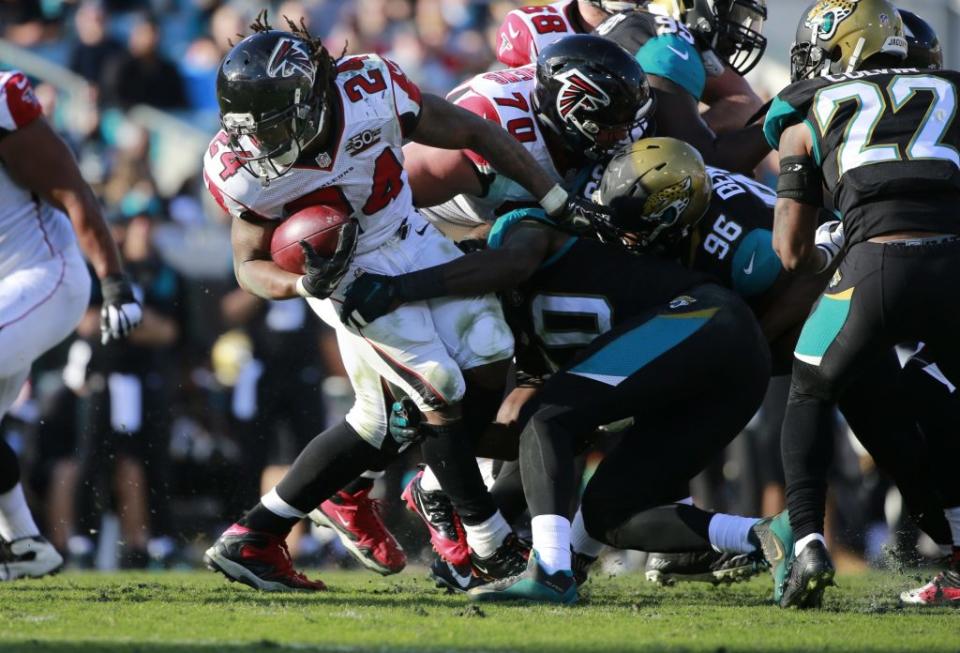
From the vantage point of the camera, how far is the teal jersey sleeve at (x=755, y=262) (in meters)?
4.94

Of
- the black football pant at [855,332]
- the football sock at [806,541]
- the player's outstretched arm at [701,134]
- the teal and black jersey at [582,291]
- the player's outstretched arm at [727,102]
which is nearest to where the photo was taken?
the black football pant at [855,332]

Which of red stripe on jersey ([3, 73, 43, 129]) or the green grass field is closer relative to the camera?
the green grass field

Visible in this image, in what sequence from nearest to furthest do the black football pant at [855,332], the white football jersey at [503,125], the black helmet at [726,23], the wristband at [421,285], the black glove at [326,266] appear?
the black football pant at [855,332] < the black glove at [326,266] < the wristband at [421,285] < the white football jersey at [503,125] < the black helmet at [726,23]

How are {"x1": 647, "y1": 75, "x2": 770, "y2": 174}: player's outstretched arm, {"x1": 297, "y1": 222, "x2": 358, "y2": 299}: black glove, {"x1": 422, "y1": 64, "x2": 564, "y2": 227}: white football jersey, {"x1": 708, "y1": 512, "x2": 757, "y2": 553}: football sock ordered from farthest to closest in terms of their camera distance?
1. {"x1": 647, "y1": 75, "x2": 770, "y2": 174}: player's outstretched arm
2. {"x1": 422, "y1": 64, "x2": 564, "y2": 227}: white football jersey
3. {"x1": 708, "y1": 512, "x2": 757, "y2": 553}: football sock
4. {"x1": 297, "y1": 222, "x2": 358, "y2": 299}: black glove

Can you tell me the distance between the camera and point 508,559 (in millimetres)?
4809

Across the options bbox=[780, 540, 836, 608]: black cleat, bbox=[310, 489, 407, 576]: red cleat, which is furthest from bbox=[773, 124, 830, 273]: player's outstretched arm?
bbox=[310, 489, 407, 576]: red cleat

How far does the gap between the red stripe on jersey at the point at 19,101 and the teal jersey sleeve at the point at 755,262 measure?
8.79 ft

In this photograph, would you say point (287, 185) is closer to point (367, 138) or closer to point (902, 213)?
A: point (367, 138)

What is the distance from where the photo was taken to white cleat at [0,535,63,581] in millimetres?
5273

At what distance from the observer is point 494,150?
492cm

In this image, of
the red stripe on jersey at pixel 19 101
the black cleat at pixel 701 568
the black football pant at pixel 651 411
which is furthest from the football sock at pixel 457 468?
the red stripe on jersey at pixel 19 101

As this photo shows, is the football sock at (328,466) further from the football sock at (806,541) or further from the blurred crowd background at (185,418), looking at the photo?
the blurred crowd background at (185,418)

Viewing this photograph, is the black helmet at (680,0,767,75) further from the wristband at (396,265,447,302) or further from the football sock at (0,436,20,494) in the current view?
the football sock at (0,436,20,494)

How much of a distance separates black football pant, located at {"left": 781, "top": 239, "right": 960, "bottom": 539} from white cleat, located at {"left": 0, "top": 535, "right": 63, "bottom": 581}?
9.13 ft
